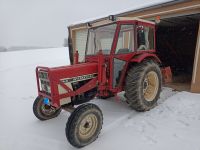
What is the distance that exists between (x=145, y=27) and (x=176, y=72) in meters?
5.40

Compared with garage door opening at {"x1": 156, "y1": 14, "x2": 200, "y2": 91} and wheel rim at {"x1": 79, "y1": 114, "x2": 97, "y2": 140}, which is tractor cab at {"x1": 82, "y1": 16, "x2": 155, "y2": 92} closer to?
wheel rim at {"x1": 79, "y1": 114, "x2": 97, "y2": 140}

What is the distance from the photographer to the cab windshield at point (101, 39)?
169 inches

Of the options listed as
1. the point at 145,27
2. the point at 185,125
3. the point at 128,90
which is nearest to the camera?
the point at 185,125

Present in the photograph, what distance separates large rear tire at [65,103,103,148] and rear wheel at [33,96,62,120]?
3.89 feet

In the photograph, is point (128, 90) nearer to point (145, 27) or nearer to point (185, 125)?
point (185, 125)

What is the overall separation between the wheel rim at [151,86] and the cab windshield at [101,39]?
1.26 m

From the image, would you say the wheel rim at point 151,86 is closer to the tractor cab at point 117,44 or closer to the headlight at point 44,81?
the tractor cab at point 117,44

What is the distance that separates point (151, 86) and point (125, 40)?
1343 millimetres

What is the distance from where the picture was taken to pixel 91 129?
349 centimetres

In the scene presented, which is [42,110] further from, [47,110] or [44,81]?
[44,81]

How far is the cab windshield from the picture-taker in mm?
4292

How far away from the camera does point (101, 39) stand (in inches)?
178

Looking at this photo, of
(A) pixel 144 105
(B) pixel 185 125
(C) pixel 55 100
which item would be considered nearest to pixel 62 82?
(C) pixel 55 100

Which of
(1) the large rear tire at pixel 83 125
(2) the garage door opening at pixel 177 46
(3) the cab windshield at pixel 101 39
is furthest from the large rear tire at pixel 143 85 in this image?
(2) the garage door opening at pixel 177 46
